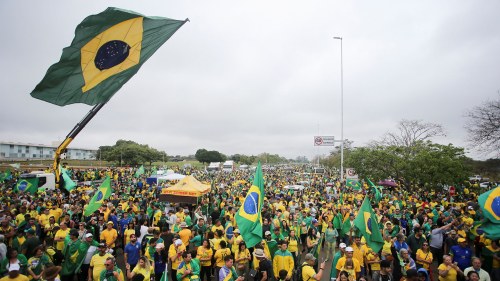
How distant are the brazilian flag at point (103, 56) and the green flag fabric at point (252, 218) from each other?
14.0ft

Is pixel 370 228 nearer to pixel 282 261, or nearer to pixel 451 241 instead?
pixel 451 241

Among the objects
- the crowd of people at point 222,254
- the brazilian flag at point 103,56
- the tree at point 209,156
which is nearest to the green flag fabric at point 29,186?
the crowd of people at point 222,254

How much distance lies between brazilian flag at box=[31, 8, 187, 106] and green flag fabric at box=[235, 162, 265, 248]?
4.28m

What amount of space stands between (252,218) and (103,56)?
17.7 ft

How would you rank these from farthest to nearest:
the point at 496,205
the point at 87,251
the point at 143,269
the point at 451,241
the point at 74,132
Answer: the point at 74,132
the point at 451,241
the point at 496,205
the point at 87,251
the point at 143,269

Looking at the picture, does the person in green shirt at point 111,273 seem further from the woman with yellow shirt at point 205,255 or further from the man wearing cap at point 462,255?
the man wearing cap at point 462,255

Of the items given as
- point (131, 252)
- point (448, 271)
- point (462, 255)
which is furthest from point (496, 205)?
point (131, 252)

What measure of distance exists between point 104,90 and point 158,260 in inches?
178

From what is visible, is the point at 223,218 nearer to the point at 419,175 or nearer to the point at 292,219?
the point at 292,219

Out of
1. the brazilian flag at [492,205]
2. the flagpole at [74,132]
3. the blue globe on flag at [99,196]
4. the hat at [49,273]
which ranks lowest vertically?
the hat at [49,273]

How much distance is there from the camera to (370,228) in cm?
700

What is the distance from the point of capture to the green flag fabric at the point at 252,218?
5.88m

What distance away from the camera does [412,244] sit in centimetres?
771

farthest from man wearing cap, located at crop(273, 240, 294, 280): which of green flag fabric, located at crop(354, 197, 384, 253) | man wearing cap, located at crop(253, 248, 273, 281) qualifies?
green flag fabric, located at crop(354, 197, 384, 253)
